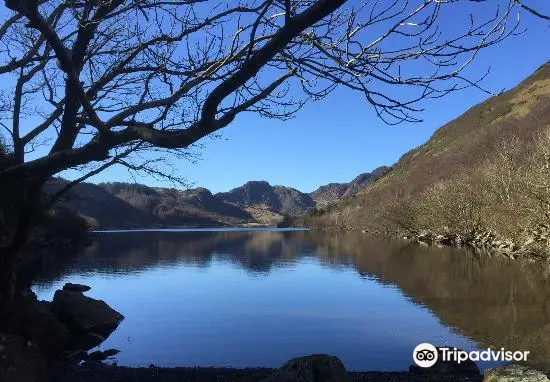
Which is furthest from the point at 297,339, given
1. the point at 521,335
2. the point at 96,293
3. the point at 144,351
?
the point at 96,293

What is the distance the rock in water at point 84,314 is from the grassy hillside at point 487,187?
51.4ft

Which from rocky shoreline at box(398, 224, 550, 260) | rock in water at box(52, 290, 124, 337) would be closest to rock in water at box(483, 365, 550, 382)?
rock in water at box(52, 290, 124, 337)

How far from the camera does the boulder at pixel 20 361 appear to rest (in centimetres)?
811

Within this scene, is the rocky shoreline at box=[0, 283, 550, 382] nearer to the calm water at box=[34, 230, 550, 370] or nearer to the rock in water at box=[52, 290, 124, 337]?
the rock in water at box=[52, 290, 124, 337]

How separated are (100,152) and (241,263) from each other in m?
41.7

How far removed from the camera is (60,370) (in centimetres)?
999

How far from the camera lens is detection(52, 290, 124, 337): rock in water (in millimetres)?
17766

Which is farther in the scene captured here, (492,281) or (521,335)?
(492,281)

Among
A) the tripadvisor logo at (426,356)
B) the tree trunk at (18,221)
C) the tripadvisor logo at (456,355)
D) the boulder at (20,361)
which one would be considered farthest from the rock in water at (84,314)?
the tree trunk at (18,221)

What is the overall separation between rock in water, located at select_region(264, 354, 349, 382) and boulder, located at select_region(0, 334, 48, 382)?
A: 4124 millimetres

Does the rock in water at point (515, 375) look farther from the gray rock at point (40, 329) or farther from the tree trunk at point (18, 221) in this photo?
the gray rock at point (40, 329)

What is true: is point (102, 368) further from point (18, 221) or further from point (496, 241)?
point (496, 241)

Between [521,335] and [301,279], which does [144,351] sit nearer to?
[521,335]

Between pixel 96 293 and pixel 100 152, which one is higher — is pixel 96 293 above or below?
below
